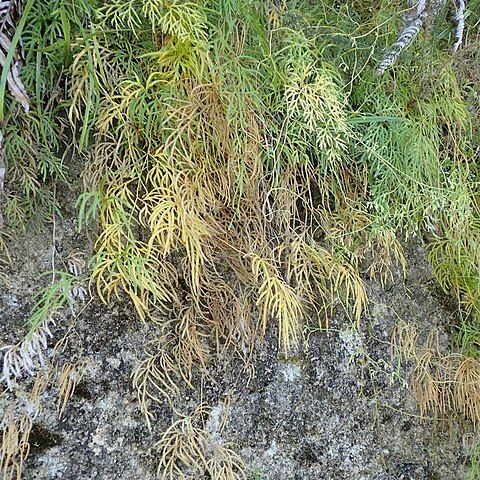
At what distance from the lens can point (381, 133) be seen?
898 mm

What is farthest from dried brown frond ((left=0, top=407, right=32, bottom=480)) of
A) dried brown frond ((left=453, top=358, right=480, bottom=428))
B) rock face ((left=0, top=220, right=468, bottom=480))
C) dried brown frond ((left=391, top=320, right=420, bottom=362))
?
dried brown frond ((left=453, top=358, right=480, bottom=428))

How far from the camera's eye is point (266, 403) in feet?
2.69

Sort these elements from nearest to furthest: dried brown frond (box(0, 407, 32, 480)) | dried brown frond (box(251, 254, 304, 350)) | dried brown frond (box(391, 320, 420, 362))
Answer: dried brown frond (box(0, 407, 32, 480)) → dried brown frond (box(251, 254, 304, 350)) → dried brown frond (box(391, 320, 420, 362))

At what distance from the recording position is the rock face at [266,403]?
711mm

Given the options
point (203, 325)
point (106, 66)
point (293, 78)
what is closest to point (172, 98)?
point (106, 66)

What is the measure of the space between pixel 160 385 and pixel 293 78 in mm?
516

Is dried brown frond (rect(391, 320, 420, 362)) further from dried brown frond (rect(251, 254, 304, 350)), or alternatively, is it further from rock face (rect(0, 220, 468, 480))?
dried brown frond (rect(251, 254, 304, 350))

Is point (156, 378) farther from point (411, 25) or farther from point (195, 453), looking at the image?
point (411, 25)

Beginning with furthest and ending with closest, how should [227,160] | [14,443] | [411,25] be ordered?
[411,25] < [227,160] < [14,443]

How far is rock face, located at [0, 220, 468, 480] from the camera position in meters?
0.71

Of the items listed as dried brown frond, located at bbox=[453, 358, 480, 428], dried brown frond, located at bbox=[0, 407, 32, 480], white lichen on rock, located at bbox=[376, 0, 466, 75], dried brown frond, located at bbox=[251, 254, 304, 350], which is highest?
white lichen on rock, located at bbox=[376, 0, 466, 75]

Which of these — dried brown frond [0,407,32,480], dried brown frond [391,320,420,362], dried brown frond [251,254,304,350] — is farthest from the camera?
dried brown frond [391,320,420,362]

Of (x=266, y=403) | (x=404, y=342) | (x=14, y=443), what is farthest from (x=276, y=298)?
(x=14, y=443)

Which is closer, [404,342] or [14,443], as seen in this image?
[14,443]
